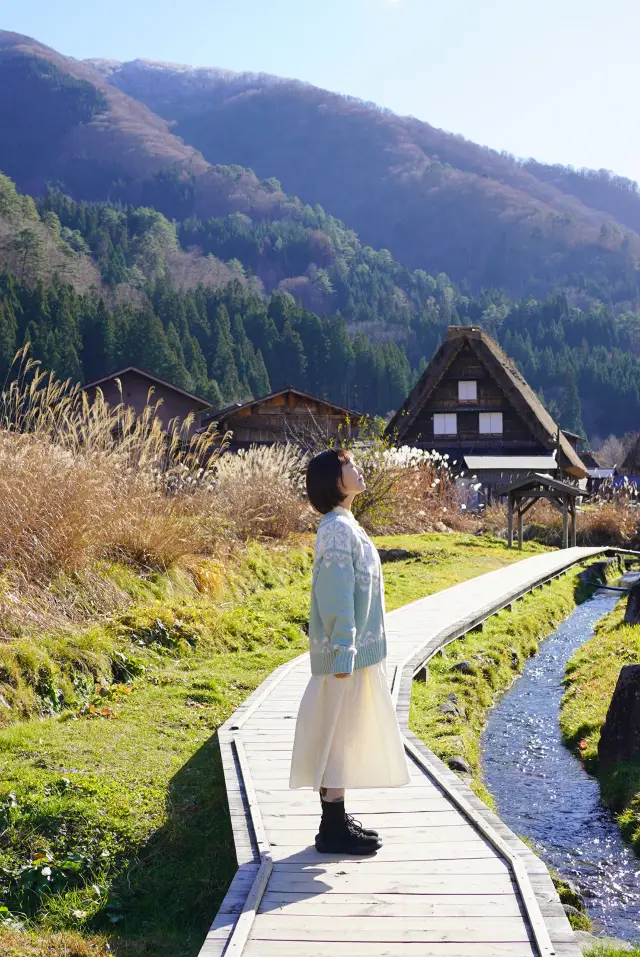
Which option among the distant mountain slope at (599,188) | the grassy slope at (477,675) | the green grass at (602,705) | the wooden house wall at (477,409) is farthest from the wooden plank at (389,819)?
the distant mountain slope at (599,188)

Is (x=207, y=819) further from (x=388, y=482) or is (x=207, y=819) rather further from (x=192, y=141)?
(x=192, y=141)

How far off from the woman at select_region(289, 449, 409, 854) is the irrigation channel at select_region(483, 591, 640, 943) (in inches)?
64.0

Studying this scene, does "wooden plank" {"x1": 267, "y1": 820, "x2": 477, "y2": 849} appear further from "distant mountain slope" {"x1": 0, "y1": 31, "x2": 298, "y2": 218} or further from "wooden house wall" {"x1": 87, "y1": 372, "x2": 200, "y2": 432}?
"distant mountain slope" {"x1": 0, "y1": 31, "x2": 298, "y2": 218}

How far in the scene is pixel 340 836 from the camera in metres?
4.19

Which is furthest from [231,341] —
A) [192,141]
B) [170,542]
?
[192,141]

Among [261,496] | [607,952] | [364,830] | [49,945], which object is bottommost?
[261,496]

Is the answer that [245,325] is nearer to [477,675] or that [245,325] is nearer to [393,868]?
[477,675]

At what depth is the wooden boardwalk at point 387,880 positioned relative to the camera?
11.2 feet

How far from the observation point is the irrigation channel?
17.4 ft

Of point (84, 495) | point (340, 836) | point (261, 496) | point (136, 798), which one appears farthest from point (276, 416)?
point (340, 836)

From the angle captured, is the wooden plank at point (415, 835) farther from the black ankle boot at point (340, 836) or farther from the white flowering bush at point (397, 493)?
the white flowering bush at point (397, 493)

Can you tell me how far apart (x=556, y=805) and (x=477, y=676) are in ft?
9.69

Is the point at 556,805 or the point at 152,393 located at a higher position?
the point at 556,805

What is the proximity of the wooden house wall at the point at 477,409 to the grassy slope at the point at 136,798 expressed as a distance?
950 inches
